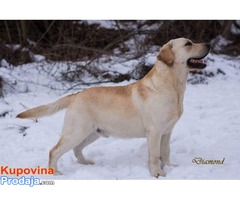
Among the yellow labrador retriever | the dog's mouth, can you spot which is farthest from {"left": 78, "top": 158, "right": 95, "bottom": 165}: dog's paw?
Answer: the dog's mouth

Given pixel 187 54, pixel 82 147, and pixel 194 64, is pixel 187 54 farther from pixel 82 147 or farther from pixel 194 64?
pixel 82 147

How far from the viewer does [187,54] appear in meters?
5.38

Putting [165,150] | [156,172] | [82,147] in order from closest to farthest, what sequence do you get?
[156,172] < [165,150] < [82,147]

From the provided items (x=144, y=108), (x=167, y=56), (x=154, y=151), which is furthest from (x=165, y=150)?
(x=167, y=56)

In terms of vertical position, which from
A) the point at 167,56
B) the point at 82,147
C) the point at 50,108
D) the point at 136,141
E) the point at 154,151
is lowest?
the point at 136,141

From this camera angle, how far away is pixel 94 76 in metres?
9.45

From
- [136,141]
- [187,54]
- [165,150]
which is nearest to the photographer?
[187,54]

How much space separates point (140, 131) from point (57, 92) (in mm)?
3816

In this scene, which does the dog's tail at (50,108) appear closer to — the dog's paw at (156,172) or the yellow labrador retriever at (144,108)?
the yellow labrador retriever at (144,108)

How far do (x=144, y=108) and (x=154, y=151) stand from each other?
53 cm

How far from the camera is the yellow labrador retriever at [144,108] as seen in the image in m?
5.29

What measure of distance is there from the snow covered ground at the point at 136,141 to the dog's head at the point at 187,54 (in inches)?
47.4
